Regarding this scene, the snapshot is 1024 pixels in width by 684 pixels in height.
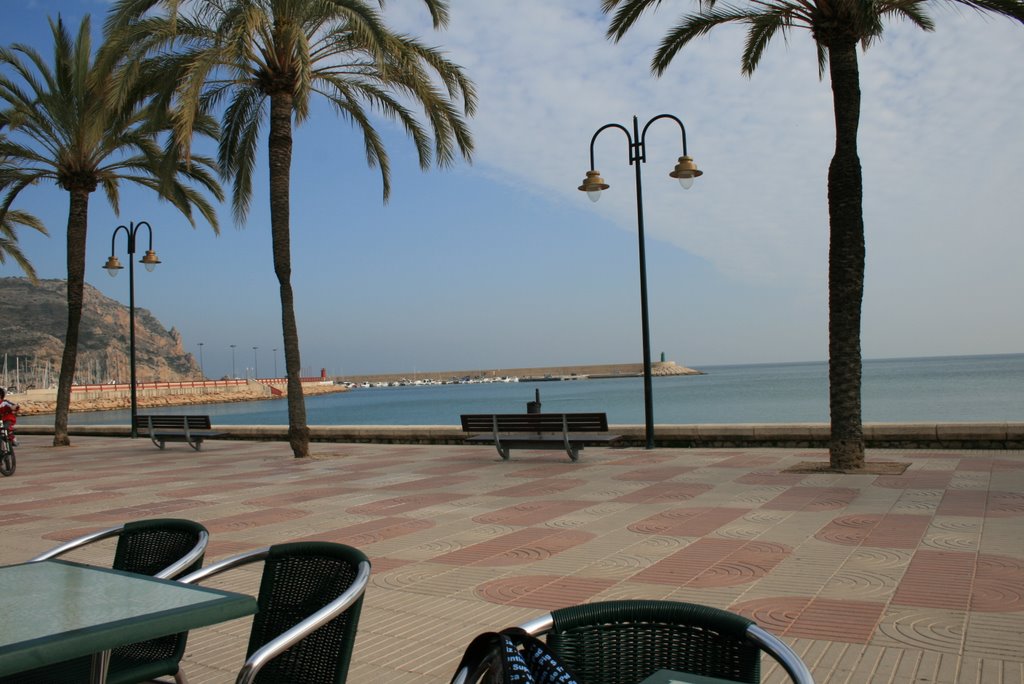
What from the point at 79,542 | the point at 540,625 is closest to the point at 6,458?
the point at 79,542

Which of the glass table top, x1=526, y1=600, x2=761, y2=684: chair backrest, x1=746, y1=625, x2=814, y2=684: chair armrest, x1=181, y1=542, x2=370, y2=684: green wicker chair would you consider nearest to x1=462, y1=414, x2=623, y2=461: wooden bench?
x1=181, y1=542, x2=370, y2=684: green wicker chair

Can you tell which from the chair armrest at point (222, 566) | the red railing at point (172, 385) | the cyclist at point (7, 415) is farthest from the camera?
the red railing at point (172, 385)

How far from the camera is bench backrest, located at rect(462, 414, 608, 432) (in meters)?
12.6

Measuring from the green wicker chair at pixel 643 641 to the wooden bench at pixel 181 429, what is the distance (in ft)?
53.0

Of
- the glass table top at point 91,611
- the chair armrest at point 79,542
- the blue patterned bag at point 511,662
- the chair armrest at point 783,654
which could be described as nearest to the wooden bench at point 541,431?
the chair armrest at point 79,542

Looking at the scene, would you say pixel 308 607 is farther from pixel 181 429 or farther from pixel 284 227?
pixel 181 429

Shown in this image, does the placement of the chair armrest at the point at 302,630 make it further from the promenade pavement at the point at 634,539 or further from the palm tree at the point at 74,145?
the palm tree at the point at 74,145

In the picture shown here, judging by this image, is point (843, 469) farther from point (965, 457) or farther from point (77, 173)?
point (77, 173)

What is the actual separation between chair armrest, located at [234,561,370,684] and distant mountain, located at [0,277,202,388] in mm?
124046

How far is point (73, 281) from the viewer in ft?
65.5

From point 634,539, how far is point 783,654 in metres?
4.95

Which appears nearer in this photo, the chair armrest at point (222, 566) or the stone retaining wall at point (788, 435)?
the chair armrest at point (222, 566)

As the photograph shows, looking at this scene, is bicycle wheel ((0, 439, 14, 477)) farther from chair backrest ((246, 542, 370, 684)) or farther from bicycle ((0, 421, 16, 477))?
chair backrest ((246, 542, 370, 684))

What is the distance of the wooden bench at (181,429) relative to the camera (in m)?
17.5
